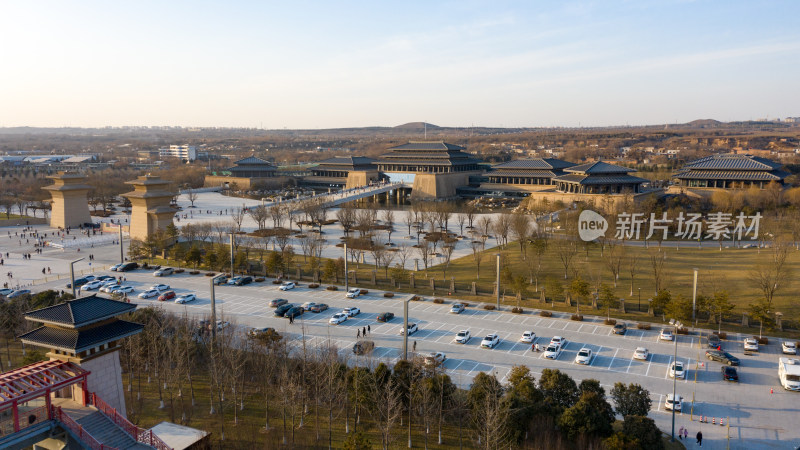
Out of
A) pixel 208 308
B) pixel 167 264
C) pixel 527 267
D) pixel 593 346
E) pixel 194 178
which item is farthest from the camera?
pixel 194 178

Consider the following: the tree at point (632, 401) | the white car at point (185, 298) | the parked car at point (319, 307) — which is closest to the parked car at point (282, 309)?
the parked car at point (319, 307)

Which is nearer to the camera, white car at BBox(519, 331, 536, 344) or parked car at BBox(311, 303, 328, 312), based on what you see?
white car at BBox(519, 331, 536, 344)

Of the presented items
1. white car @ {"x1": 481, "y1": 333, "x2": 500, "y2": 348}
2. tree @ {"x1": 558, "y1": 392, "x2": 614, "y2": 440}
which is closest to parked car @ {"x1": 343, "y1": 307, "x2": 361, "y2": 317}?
white car @ {"x1": 481, "y1": 333, "x2": 500, "y2": 348}

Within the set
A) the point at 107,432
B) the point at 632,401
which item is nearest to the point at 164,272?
the point at 107,432

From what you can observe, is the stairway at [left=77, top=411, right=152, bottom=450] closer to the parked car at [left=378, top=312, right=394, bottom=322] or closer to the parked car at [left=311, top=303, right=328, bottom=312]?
the parked car at [left=378, top=312, right=394, bottom=322]

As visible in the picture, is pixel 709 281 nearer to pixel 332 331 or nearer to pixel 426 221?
pixel 332 331

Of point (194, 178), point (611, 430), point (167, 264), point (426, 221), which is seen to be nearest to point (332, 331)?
point (611, 430)

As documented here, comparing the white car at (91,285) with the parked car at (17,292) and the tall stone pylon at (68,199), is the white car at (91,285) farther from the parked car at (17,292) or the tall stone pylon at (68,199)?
the tall stone pylon at (68,199)
